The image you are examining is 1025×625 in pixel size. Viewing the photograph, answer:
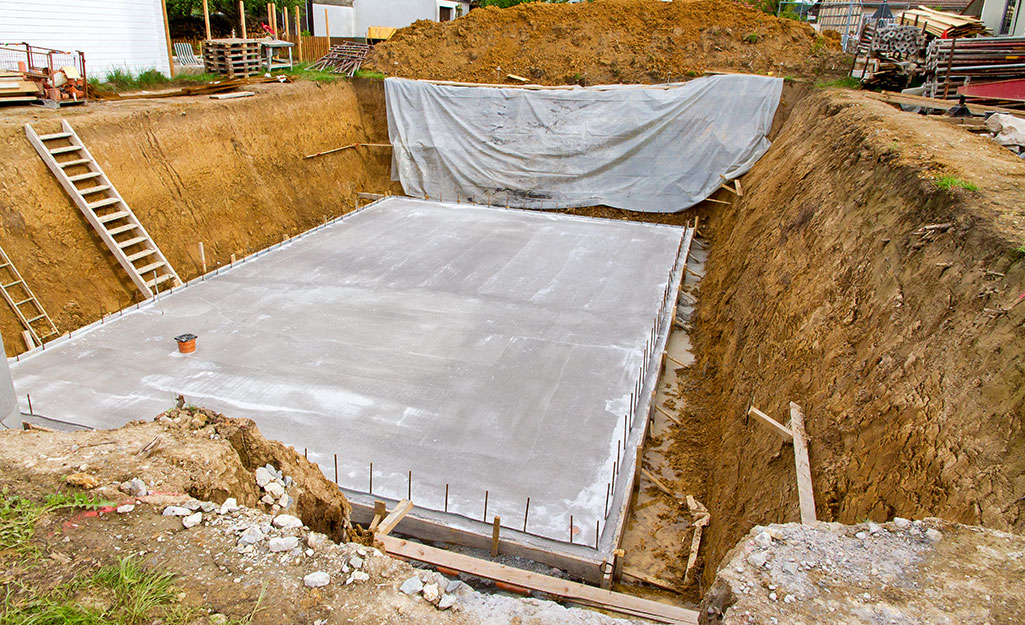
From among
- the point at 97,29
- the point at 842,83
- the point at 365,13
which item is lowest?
the point at 842,83

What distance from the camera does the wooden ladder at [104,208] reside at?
985 cm

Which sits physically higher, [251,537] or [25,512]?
[25,512]

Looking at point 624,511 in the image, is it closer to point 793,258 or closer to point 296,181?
point 793,258

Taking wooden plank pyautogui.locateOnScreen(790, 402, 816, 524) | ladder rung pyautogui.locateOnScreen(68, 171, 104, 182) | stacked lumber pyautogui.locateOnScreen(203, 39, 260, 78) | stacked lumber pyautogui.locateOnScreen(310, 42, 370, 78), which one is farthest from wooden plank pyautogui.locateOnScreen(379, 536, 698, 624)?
stacked lumber pyautogui.locateOnScreen(203, 39, 260, 78)

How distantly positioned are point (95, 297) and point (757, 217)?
10.4 meters

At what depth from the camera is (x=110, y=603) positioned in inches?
117

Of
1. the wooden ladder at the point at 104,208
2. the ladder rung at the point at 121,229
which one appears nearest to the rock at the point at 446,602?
the wooden ladder at the point at 104,208

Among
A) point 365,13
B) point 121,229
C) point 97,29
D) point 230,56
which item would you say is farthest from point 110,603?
point 365,13

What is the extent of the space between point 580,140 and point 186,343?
10.9 metres

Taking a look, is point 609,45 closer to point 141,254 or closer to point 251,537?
point 141,254

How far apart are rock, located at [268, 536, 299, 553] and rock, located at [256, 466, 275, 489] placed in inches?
29.4

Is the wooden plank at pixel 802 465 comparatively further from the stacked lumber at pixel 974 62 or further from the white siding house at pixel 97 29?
the white siding house at pixel 97 29

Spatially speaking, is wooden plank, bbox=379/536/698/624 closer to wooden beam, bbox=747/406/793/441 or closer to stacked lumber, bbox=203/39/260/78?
wooden beam, bbox=747/406/793/441

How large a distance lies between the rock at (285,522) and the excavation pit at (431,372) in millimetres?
2268
